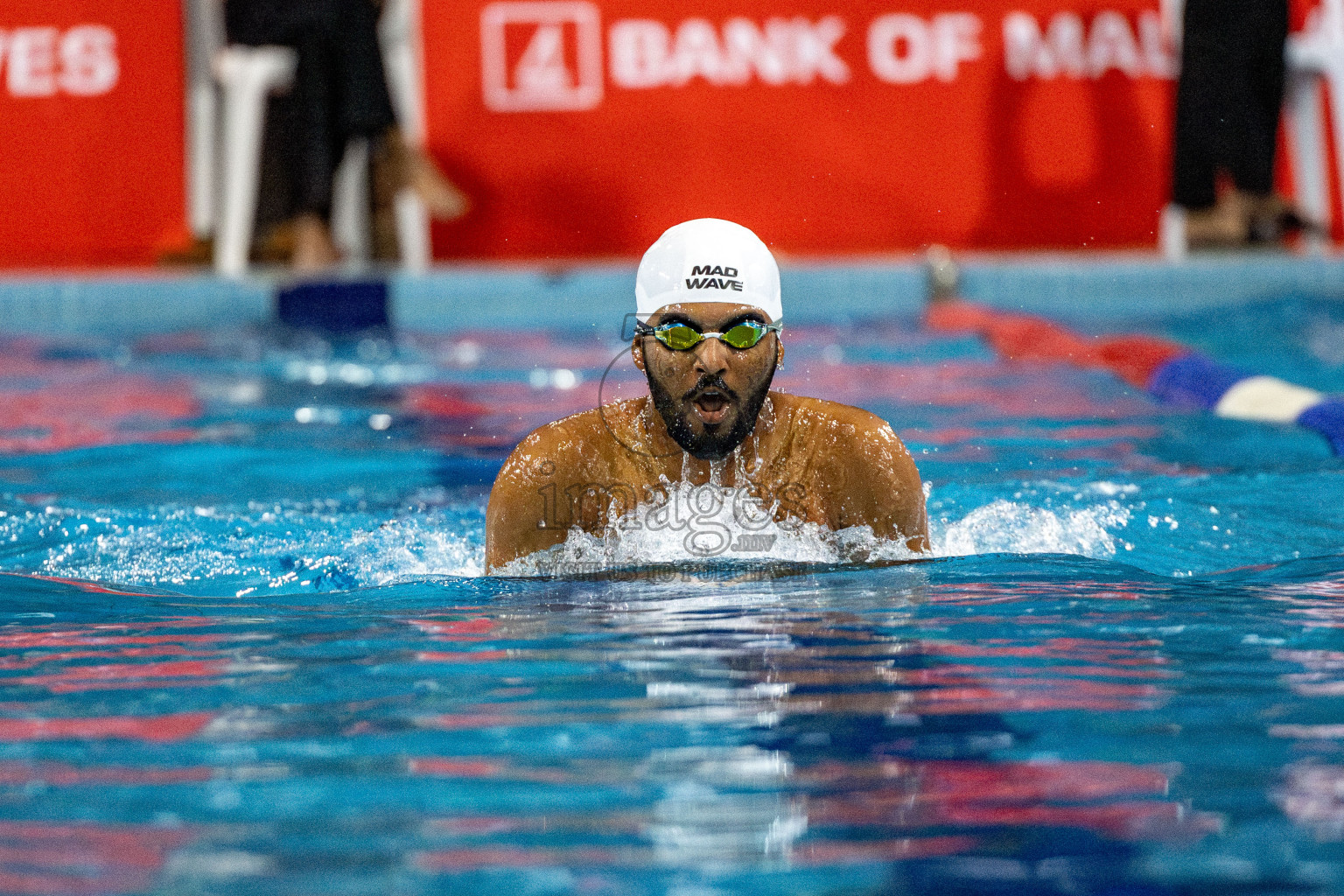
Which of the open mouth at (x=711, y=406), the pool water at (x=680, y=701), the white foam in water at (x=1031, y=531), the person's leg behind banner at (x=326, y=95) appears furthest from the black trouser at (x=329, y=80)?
the open mouth at (x=711, y=406)

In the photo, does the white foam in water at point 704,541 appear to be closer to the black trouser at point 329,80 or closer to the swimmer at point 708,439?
the swimmer at point 708,439

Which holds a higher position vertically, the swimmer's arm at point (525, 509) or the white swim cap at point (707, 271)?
the white swim cap at point (707, 271)

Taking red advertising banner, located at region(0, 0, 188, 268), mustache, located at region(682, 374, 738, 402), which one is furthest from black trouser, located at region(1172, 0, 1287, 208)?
mustache, located at region(682, 374, 738, 402)

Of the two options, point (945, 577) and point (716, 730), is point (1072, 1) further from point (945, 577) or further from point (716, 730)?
point (716, 730)

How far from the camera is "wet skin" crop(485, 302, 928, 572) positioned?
10.6 feet

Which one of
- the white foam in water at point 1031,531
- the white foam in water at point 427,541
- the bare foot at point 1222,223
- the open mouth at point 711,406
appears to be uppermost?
the bare foot at point 1222,223

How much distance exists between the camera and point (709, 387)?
10.6 feet

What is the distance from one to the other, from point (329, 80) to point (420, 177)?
67cm

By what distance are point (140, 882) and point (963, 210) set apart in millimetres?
7928

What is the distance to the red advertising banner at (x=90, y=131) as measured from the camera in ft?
29.8

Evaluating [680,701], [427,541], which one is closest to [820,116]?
[427,541]

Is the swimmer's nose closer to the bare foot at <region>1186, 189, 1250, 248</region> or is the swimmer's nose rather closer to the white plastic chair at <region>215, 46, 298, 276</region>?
the bare foot at <region>1186, 189, 1250, 248</region>

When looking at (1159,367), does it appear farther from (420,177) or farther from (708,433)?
(420,177)

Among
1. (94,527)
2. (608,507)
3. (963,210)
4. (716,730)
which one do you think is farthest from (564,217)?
(716,730)
